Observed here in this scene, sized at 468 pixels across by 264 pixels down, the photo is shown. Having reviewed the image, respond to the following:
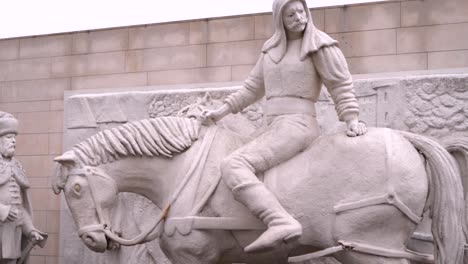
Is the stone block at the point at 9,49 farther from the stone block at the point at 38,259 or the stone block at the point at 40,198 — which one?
the stone block at the point at 38,259

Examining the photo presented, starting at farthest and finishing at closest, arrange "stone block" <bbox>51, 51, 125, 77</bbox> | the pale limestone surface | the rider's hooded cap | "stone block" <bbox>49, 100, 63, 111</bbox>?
"stone block" <bbox>49, 100, 63, 111</bbox>
"stone block" <bbox>51, 51, 125, 77</bbox>
the pale limestone surface
the rider's hooded cap

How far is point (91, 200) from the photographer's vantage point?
13.1 feet

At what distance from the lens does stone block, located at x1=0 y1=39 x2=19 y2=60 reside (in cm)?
739

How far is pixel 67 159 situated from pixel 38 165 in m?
3.32

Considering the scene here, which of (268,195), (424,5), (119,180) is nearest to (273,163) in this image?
(268,195)

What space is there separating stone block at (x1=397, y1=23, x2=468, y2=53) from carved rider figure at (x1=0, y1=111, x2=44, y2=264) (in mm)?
3434

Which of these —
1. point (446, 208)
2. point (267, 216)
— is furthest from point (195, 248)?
point (446, 208)

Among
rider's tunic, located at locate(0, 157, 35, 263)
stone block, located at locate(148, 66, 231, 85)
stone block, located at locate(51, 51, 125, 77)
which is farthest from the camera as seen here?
stone block, located at locate(51, 51, 125, 77)

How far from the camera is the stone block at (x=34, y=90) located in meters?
7.21

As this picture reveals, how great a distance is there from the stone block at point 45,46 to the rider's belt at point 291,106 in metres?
3.82

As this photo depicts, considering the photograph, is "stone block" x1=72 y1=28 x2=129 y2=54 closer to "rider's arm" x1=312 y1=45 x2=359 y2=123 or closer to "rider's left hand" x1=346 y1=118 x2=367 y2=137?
"rider's arm" x1=312 y1=45 x2=359 y2=123

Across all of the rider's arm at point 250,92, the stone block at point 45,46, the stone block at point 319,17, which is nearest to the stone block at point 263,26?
the stone block at point 319,17

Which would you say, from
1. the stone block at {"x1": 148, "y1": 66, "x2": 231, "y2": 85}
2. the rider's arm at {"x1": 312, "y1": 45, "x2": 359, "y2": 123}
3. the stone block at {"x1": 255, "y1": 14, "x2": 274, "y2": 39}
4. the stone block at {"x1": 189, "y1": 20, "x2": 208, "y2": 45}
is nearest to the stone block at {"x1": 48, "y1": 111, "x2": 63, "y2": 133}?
the stone block at {"x1": 148, "y1": 66, "x2": 231, "y2": 85}

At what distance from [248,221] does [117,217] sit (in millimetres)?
2276
